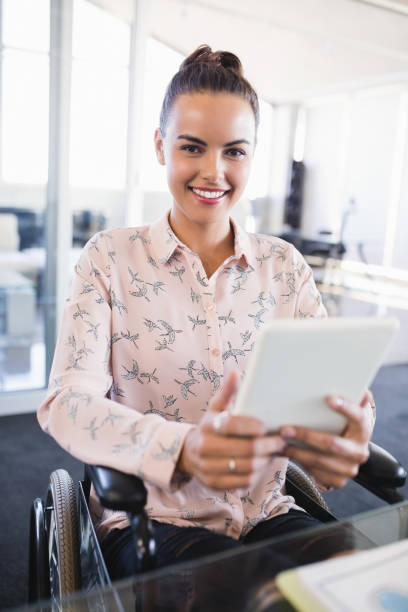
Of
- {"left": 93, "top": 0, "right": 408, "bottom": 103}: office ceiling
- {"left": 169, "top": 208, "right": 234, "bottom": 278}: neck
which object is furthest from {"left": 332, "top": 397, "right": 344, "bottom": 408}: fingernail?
{"left": 93, "top": 0, "right": 408, "bottom": 103}: office ceiling

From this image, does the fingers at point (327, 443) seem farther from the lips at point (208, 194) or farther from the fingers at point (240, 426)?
the lips at point (208, 194)

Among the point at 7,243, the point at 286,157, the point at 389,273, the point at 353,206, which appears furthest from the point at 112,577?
the point at 286,157

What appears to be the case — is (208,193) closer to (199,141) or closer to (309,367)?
(199,141)

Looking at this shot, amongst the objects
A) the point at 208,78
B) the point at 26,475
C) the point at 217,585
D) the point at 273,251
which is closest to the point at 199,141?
the point at 208,78

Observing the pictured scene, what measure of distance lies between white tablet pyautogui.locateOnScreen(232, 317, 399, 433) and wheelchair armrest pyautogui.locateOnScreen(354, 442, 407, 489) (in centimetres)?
24

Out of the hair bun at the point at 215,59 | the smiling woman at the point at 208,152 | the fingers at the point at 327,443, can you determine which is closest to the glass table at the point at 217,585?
the fingers at the point at 327,443

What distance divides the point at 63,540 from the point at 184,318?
1.54ft

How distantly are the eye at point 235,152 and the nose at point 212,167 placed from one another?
23 mm

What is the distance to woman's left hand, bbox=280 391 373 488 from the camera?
0.77 meters

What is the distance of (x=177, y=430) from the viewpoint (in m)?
0.87

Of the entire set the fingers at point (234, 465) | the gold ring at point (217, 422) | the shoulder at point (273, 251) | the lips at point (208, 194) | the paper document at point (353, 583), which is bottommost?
the paper document at point (353, 583)

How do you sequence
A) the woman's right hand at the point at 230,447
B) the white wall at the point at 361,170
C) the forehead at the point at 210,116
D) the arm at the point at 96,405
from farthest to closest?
the white wall at the point at 361,170 < the forehead at the point at 210,116 < the arm at the point at 96,405 < the woman's right hand at the point at 230,447

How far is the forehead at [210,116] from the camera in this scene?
1084 mm

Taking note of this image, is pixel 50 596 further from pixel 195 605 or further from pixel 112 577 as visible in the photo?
pixel 195 605
